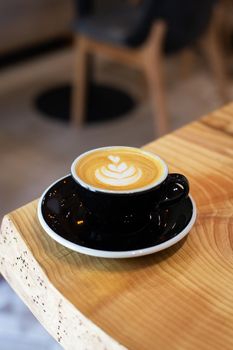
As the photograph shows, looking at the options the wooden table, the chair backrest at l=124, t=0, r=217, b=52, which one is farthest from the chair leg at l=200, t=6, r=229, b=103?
the wooden table

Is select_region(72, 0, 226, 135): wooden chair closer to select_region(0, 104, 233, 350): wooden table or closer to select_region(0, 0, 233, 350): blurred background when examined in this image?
select_region(0, 0, 233, 350): blurred background

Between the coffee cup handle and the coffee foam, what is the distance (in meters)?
0.02

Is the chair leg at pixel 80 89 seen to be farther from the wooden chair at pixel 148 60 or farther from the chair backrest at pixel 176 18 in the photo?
the chair backrest at pixel 176 18

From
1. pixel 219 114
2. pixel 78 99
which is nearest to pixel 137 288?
pixel 219 114

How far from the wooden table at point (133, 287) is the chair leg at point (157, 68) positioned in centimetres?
119

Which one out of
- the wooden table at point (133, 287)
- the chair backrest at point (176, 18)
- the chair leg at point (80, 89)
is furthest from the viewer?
the chair leg at point (80, 89)

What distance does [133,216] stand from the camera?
1.89 feet

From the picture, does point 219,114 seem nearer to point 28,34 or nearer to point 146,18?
point 146,18

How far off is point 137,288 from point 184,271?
0.20 ft

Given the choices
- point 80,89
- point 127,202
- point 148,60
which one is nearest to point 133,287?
point 127,202

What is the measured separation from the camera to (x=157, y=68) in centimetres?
184

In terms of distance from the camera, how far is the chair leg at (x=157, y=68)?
178cm

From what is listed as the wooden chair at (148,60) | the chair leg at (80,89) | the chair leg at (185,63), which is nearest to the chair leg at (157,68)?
the wooden chair at (148,60)

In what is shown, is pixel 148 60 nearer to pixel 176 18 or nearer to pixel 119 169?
pixel 176 18
